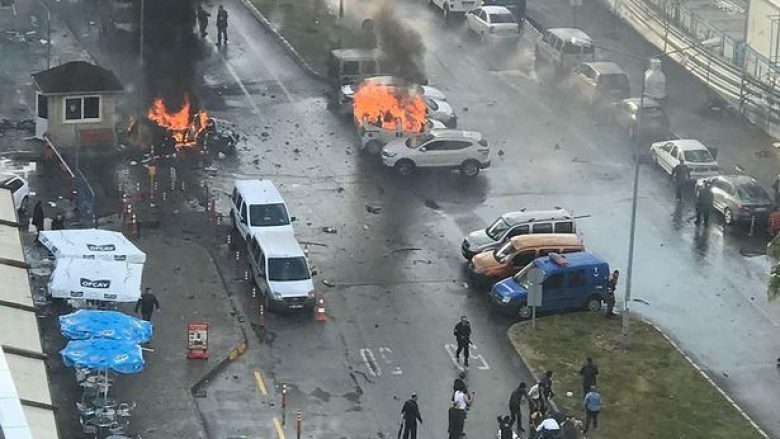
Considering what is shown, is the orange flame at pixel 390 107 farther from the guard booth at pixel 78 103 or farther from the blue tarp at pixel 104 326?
the blue tarp at pixel 104 326

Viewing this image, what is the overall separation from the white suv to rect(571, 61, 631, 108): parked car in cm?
820

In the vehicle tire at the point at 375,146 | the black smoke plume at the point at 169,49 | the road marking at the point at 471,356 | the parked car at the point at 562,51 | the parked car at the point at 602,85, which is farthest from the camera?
the parked car at the point at 562,51

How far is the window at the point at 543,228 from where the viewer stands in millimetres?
44500

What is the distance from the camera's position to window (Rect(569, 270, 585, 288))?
41.1 m

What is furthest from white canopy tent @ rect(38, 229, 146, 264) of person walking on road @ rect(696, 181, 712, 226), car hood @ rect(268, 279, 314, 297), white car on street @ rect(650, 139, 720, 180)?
white car on street @ rect(650, 139, 720, 180)

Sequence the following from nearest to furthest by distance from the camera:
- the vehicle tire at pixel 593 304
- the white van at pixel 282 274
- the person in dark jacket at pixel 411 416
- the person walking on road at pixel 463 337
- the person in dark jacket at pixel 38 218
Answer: the person in dark jacket at pixel 411 416 → the person walking on road at pixel 463 337 → the white van at pixel 282 274 → the vehicle tire at pixel 593 304 → the person in dark jacket at pixel 38 218

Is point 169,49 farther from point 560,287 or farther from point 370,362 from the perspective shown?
point 370,362

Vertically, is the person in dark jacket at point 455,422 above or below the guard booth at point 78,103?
below

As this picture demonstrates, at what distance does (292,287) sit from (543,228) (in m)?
7.67

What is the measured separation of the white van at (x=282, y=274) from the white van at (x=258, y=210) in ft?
3.77

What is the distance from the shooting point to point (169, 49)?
182 ft

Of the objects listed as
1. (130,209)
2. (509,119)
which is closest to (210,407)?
(130,209)

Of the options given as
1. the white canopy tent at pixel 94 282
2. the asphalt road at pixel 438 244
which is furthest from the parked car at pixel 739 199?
the white canopy tent at pixel 94 282

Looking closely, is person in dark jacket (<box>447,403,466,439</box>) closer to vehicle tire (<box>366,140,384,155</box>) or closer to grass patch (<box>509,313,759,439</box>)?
grass patch (<box>509,313,759,439</box>)
